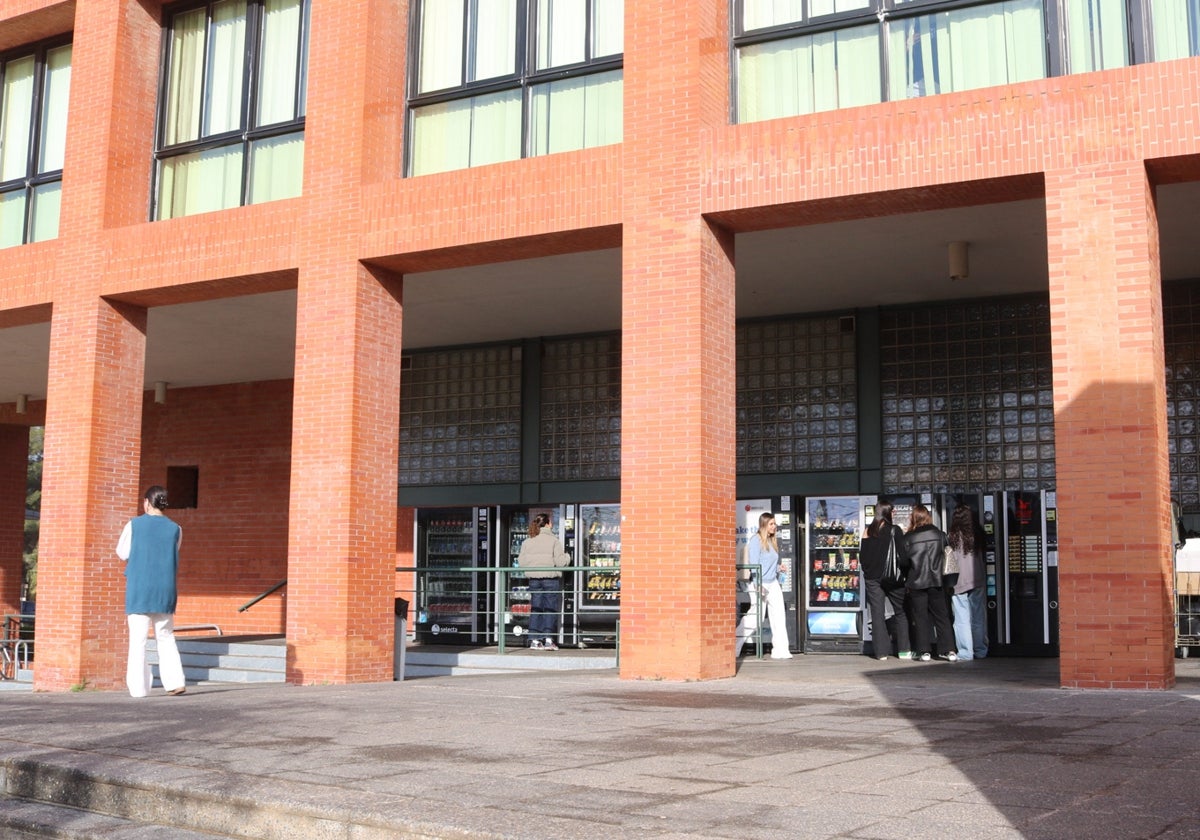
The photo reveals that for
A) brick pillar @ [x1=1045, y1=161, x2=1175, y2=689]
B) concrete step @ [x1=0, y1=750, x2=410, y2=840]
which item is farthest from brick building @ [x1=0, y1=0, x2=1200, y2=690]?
concrete step @ [x1=0, y1=750, x2=410, y2=840]

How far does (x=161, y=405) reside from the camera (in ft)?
74.8

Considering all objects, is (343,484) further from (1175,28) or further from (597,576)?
(1175,28)

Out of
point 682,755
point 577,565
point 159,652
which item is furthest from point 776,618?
point 682,755

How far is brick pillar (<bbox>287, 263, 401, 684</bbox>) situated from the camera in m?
12.7

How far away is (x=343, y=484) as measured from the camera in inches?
503

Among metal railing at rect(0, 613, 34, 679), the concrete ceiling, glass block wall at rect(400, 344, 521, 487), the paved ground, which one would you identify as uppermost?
the concrete ceiling

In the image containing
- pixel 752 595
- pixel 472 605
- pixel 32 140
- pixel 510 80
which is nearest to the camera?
pixel 510 80

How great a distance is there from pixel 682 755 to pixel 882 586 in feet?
26.9

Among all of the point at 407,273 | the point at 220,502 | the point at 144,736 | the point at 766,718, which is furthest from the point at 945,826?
the point at 220,502

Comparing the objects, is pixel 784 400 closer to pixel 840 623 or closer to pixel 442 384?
pixel 840 623

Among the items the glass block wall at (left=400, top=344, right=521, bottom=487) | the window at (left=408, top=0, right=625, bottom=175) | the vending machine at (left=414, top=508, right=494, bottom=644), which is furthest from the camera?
the glass block wall at (left=400, top=344, right=521, bottom=487)

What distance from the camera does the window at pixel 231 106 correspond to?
572 inches

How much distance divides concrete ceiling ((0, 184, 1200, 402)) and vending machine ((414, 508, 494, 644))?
258 centimetres

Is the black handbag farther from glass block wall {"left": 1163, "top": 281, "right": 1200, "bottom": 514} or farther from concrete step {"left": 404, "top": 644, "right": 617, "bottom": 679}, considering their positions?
concrete step {"left": 404, "top": 644, "right": 617, "bottom": 679}
